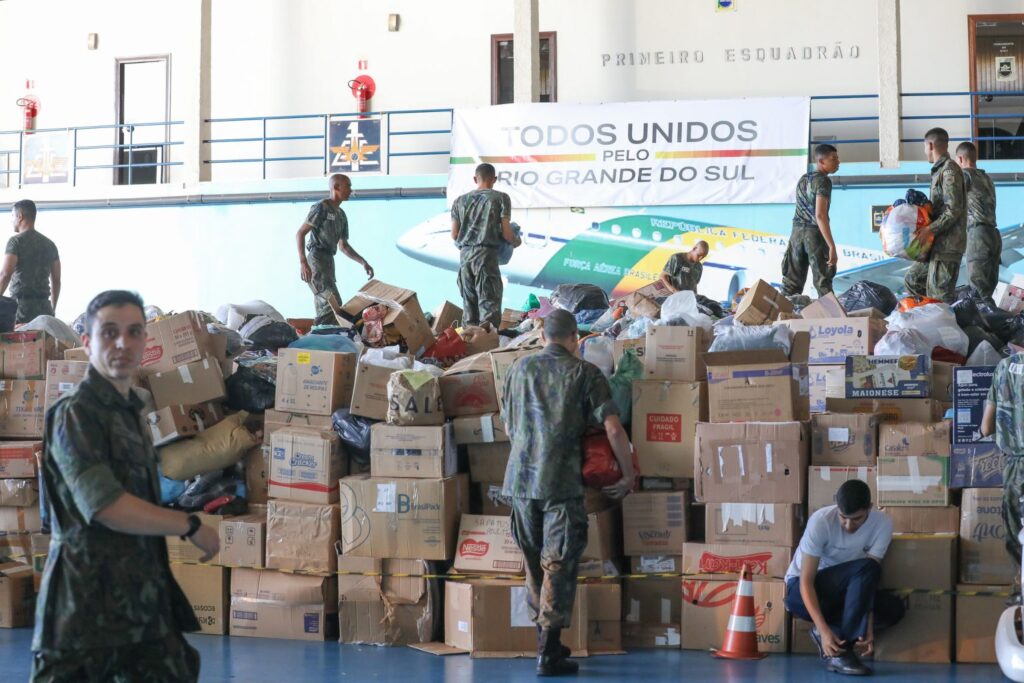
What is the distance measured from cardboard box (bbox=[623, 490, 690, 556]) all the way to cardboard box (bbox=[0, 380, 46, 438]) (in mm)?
3397

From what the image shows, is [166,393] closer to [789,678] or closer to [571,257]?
[789,678]

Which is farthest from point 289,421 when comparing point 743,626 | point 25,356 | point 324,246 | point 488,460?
point 324,246

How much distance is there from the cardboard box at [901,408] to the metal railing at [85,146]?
38.2ft

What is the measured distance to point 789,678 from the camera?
5.45 metres

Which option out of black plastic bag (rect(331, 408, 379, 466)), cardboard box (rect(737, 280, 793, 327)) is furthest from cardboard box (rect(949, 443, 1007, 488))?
black plastic bag (rect(331, 408, 379, 466))

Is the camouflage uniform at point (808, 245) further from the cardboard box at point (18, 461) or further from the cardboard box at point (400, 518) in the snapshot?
the cardboard box at point (18, 461)

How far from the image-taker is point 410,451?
626 cm

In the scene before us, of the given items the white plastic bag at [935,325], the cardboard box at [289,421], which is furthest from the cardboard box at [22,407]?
the white plastic bag at [935,325]

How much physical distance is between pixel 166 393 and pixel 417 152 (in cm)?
912

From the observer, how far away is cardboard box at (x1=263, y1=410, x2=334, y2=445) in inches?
261

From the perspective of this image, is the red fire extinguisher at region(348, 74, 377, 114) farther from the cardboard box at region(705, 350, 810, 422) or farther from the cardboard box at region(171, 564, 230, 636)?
the cardboard box at region(705, 350, 810, 422)

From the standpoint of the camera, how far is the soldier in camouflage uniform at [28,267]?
9.30m

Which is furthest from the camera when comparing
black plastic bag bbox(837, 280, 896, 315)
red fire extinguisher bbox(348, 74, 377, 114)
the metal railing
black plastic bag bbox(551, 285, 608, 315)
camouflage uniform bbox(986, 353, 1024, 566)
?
the metal railing

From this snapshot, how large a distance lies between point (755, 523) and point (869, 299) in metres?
3.36
